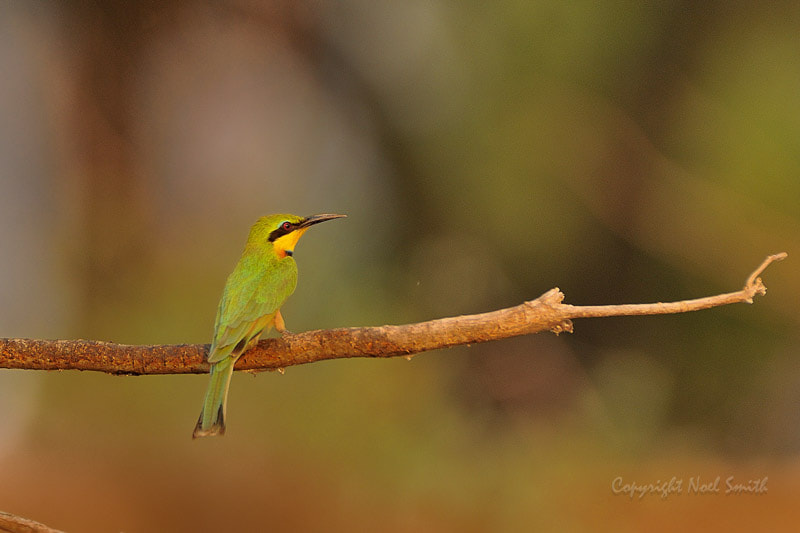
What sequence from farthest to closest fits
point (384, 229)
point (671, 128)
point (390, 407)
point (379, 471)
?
point (384, 229)
point (671, 128)
point (390, 407)
point (379, 471)

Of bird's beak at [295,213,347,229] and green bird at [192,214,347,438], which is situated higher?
bird's beak at [295,213,347,229]

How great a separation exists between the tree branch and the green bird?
6 centimetres

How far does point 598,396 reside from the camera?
17.7 feet

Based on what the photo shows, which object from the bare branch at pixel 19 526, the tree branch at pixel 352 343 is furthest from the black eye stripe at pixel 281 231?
the bare branch at pixel 19 526

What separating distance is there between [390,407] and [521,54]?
287 cm

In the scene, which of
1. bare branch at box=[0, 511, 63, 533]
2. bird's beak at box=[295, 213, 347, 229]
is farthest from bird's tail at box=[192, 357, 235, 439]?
bird's beak at box=[295, 213, 347, 229]

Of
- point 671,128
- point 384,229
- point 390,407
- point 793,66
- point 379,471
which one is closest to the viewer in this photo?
point 379,471

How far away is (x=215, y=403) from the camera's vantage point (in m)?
2.03

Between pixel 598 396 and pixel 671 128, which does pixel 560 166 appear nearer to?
pixel 671 128

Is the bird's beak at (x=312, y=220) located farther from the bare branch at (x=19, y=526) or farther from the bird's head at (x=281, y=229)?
the bare branch at (x=19, y=526)

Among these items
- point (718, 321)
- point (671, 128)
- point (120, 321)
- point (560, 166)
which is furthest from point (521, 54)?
point (120, 321)

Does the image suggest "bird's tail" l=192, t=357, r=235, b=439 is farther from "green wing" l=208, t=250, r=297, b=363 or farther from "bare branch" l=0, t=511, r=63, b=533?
"bare branch" l=0, t=511, r=63, b=533

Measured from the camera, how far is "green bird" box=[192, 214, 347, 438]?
2037mm

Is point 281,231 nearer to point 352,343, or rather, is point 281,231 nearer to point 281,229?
point 281,229
